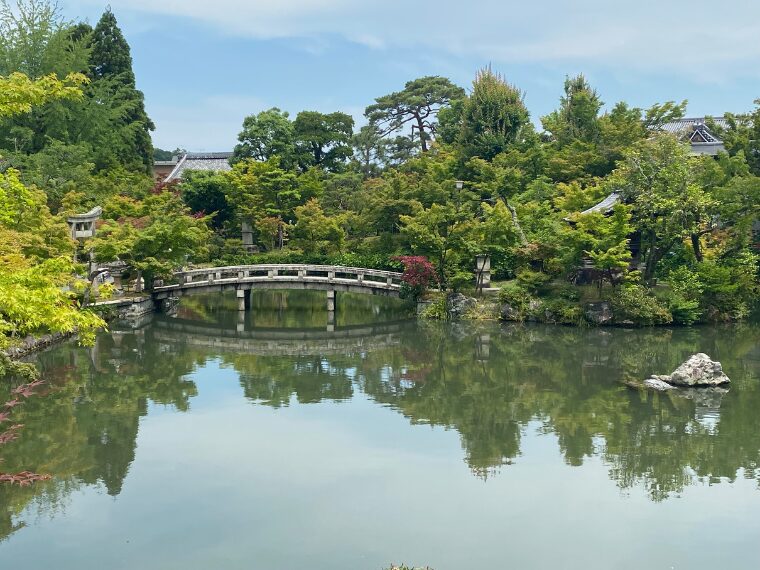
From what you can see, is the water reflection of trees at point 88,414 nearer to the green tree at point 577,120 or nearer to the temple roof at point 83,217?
the temple roof at point 83,217

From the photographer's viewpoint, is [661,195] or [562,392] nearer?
[562,392]

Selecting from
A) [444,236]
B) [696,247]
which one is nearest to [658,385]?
[696,247]

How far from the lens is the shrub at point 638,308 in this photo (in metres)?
26.4

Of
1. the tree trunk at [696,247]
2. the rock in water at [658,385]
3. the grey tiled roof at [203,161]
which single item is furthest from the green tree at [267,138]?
the rock in water at [658,385]

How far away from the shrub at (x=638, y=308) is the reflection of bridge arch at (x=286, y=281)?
26.9 ft

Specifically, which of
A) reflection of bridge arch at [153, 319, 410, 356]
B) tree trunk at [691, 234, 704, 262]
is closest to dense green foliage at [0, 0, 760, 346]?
tree trunk at [691, 234, 704, 262]

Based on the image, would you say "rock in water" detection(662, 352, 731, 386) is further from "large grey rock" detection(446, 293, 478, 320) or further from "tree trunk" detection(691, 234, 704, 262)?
"large grey rock" detection(446, 293, 478, 320)

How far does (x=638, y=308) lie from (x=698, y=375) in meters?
7.61

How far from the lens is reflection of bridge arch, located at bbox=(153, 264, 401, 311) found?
30469 mm

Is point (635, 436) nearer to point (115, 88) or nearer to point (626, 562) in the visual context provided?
point (626, 562)

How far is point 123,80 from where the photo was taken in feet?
153

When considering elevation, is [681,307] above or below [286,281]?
below

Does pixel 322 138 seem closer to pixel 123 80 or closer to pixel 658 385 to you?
pixel 123 80

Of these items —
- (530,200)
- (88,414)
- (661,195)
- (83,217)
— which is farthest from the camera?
(530,200)
